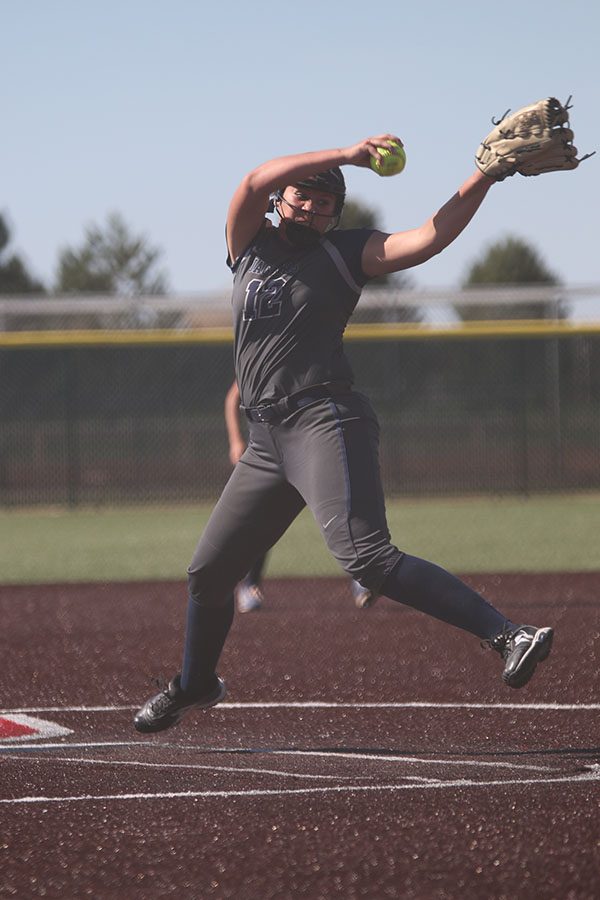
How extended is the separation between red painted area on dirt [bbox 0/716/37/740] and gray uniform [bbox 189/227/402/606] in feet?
3.54

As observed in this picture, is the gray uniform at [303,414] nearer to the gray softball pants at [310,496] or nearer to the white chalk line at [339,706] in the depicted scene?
the gray softball pants at [310,496]

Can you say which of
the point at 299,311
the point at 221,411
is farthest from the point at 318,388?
the point at 221,411

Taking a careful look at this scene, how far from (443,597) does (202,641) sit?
1019 mm

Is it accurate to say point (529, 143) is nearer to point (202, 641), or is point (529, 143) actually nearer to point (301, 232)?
point (301, 232)

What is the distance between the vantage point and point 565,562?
1256 cm

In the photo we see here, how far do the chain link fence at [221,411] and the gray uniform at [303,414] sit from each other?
13.4 m

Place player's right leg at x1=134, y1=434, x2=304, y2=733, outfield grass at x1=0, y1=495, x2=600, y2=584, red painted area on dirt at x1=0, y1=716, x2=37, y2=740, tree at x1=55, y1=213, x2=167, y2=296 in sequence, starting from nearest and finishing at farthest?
player's right leg at x1=134, y1=434, x2=304, y2=733 → red painted area on dirt at x1=0, y1=716, x2=37, y2=740 → outfield grass at x1=0, y1=495, x2=600, y2=584 → tree at x1=55, y1=213, x2=167, y2=296

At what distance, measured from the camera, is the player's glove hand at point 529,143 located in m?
4.74

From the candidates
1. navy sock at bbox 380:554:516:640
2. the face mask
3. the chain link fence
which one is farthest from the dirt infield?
the chain link fence

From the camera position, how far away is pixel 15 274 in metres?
65.1

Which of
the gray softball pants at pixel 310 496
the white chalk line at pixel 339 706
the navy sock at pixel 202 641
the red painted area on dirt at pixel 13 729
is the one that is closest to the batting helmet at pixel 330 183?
the gray softball pants at pixel 310 496

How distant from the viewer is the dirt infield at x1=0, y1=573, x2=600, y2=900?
11.7ft

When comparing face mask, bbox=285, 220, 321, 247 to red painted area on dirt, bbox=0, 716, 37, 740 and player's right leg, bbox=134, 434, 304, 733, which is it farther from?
red painted area on dirt, bbox=0, 716, 37, 740

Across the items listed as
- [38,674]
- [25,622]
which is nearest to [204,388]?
[25,622]
